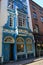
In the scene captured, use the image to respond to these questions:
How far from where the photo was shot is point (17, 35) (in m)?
20.1

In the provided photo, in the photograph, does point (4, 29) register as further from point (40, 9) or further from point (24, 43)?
point (40, 9)

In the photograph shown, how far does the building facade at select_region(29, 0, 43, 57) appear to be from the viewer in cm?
2373

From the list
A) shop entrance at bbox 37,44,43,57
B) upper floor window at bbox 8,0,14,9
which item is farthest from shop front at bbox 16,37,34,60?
upper floor window at bbox 8,0,14,9

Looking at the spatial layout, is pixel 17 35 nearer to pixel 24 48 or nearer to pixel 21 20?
A: pixel 24 48

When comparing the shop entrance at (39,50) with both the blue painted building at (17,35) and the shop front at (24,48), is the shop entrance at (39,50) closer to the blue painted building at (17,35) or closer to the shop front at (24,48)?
the blue painted building at (17,35)

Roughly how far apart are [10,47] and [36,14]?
9.03 metres

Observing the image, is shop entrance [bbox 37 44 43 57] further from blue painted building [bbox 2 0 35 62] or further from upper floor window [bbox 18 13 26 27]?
upper floor window [bbox 18 13 26 27]

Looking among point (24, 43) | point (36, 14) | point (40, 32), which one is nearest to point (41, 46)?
point (40, 32)

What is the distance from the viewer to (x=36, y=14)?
25.3 m

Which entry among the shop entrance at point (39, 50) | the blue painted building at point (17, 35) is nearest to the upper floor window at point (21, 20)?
the blue painted building at point (17, 35)

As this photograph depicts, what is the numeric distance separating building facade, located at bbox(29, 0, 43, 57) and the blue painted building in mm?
1199

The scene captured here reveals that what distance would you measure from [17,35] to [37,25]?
6437 mm

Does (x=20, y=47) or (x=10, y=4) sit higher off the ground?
(x=10, y=4)

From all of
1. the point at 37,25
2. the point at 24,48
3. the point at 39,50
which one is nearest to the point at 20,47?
the point at 24,48
